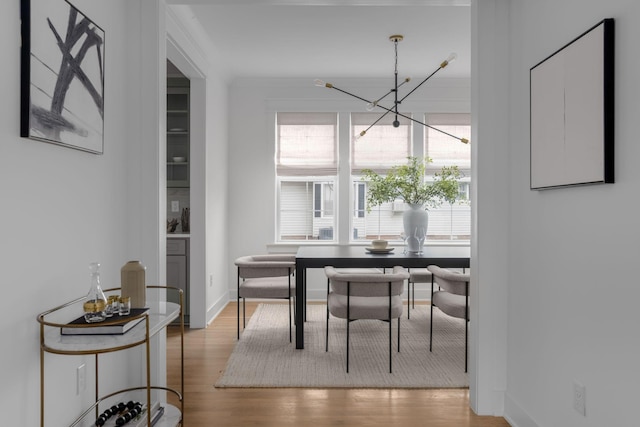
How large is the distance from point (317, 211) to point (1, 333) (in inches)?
176

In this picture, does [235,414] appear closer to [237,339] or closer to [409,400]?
[409,400]

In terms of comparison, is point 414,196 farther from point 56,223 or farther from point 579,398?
point 56,223

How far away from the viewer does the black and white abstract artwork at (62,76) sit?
5.64 ft

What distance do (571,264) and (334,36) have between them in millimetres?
3084

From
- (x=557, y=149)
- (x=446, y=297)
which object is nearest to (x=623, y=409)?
(x=557, y=149)

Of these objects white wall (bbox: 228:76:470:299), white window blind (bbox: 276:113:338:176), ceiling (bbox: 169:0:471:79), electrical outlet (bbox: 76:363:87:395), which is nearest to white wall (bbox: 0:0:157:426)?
electrical outlet (bbox: 76:363:87:395)

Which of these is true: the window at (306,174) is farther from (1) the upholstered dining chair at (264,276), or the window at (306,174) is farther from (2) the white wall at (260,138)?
(1) the upholstered dining chair at (264,276)

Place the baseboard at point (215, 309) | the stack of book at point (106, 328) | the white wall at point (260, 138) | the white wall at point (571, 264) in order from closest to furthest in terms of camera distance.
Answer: the white wall at point (571, 264), the stack of book at point (106, 328), the baseboard at point (215, 309), the white wall at point (260, 138)

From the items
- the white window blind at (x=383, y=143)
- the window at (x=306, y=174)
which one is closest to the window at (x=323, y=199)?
the window at (x=306, y=174)

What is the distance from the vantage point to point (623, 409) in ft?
5.42

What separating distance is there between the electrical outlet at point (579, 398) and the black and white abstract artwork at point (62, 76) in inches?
93.9


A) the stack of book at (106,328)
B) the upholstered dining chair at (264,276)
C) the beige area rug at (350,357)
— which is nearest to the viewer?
the stack of book at (106,328)

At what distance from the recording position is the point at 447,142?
585 cm

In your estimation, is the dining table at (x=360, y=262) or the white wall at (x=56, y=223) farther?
the dining table at (x=360, y=262)
